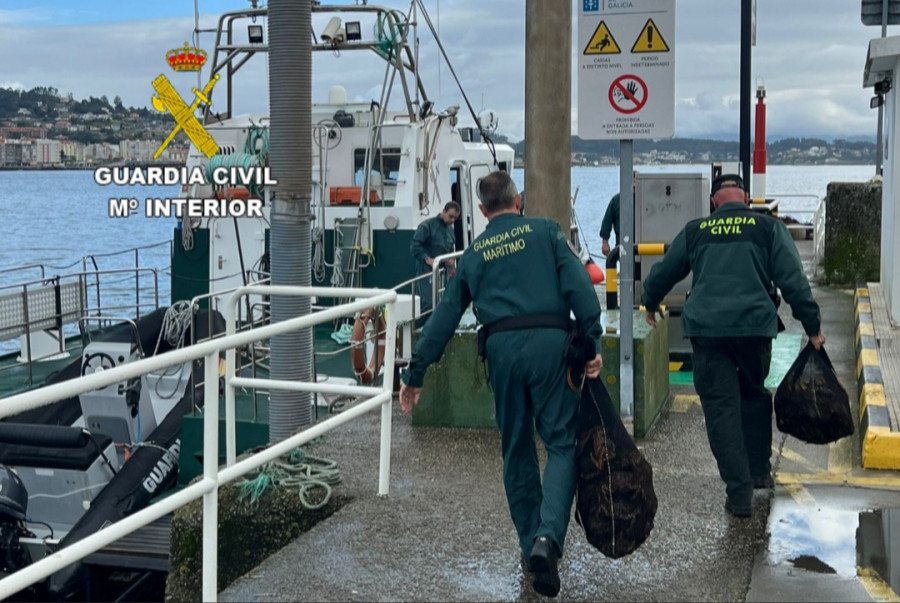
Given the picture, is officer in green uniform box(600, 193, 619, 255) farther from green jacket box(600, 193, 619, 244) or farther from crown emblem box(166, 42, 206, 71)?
crown emblem box(166, 42, 206, 71)

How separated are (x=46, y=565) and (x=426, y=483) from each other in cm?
276

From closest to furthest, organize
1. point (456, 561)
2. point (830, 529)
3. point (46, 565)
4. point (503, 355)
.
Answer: point (46, 565) → point (503, 355) → point (456, 561) → point (830, 529)

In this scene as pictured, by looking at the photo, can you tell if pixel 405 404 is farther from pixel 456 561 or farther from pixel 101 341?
pixel 101 341

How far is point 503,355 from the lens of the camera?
14.9ft

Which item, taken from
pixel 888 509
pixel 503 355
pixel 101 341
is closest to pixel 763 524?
pixel 888 509

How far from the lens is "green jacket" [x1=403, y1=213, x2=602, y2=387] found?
4.51 m

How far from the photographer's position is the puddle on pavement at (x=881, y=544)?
4797mm

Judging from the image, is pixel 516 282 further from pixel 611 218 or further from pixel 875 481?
pixel 611 218

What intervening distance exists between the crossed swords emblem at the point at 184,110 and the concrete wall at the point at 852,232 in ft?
25.3

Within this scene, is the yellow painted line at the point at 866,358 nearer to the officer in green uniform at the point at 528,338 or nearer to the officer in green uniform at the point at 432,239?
the officer in green uniform at the point at 528,338

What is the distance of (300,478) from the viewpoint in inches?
234

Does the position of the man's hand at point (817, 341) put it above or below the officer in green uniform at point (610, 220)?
below

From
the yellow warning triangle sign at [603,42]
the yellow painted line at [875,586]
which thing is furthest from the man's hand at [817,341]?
the yellow warning triangle sign at [603,42]

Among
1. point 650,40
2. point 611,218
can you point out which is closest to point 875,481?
point 650,40
